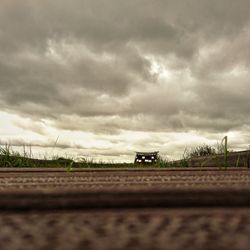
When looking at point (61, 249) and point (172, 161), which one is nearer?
point (61, 249)

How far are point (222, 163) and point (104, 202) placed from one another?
456cm

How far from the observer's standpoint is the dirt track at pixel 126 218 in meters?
0.66

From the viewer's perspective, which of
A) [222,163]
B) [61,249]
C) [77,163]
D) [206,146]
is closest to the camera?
[61,249]

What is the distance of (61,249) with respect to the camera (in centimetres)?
65

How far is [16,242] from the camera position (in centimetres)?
66

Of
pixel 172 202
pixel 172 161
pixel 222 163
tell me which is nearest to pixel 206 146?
pixel 172 161

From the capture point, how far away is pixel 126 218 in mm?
680

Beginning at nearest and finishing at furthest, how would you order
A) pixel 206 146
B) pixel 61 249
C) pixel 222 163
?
pixel 61 249 → pixel 222 163 → pixel 206 146

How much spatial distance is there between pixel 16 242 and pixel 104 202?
15 cm

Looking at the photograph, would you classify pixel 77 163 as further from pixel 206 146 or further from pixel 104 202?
pixel 104 202

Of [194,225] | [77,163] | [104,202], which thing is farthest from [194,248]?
[77,163]

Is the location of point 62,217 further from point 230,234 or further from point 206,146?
point 206,146

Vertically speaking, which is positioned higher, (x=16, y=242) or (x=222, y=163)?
(x=222, y=163)

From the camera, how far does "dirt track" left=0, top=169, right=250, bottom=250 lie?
2.17 ft
